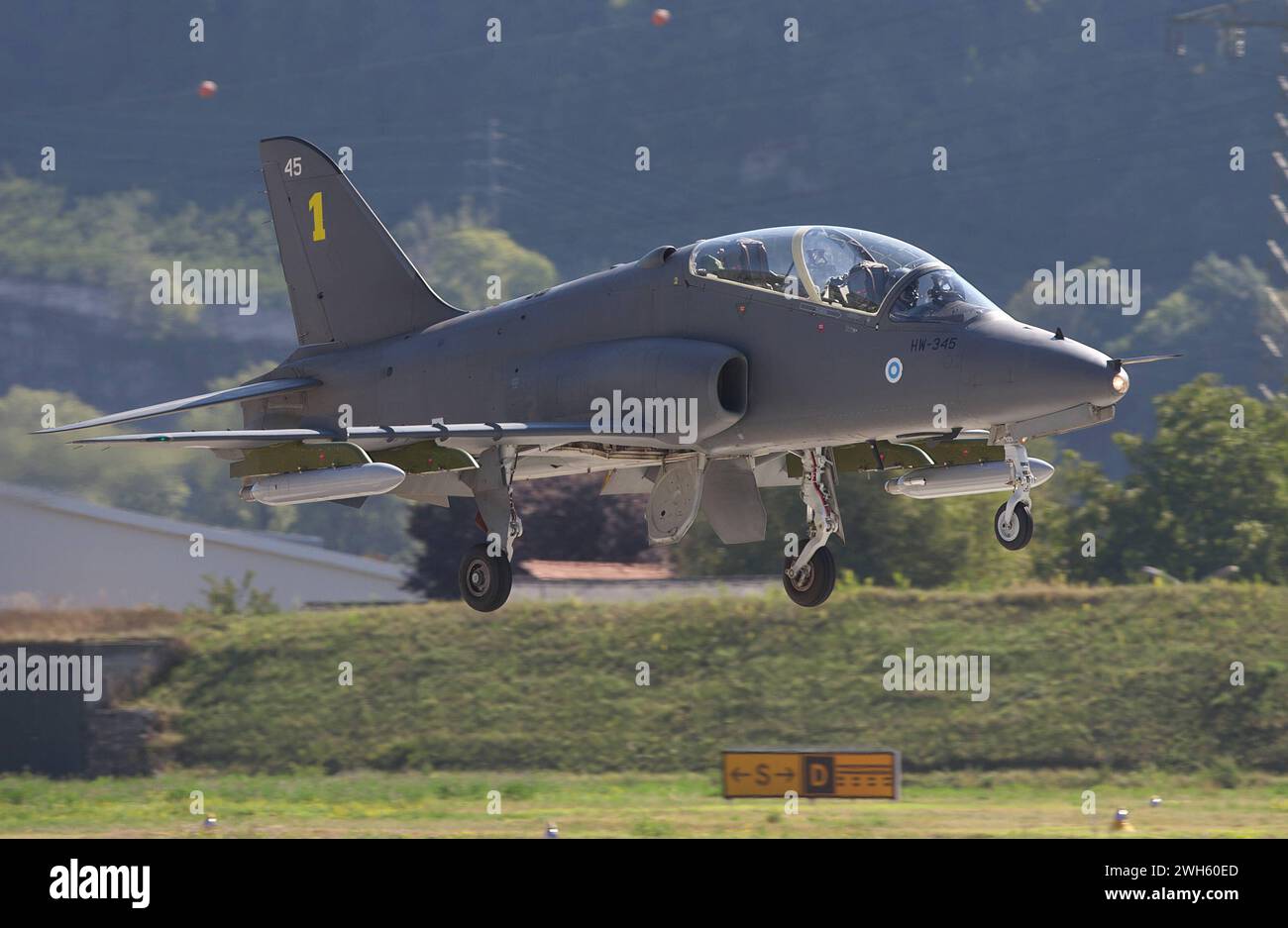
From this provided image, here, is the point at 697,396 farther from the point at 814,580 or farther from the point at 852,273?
the point at 814,580

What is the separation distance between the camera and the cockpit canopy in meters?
15.4

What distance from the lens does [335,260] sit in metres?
20.3

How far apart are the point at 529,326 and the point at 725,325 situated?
7.77 feet

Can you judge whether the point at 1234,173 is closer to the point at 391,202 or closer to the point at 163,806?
the point at 391,202

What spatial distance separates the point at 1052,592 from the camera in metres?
34.5

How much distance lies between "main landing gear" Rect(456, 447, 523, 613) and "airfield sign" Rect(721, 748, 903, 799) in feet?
34.4

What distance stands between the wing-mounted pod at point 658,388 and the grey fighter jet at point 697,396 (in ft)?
0.08

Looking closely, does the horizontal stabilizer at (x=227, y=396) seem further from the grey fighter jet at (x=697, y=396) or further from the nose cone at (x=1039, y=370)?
the nose cone at (x=1039, y=370)

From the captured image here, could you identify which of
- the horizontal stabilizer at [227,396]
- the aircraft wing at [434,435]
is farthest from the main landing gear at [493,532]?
the horizontal stabilizer at [227,396]

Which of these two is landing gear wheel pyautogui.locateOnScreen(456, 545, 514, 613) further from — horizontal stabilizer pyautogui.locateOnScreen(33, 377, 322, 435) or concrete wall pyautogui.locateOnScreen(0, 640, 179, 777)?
concrete wall pyautogui.locateOnScreen(0, 640, 179, 777)

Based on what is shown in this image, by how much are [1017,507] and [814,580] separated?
2632 millimetres

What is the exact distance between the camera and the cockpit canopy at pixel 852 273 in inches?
605

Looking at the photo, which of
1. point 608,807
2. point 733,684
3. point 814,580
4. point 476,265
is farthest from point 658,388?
point 476,265
